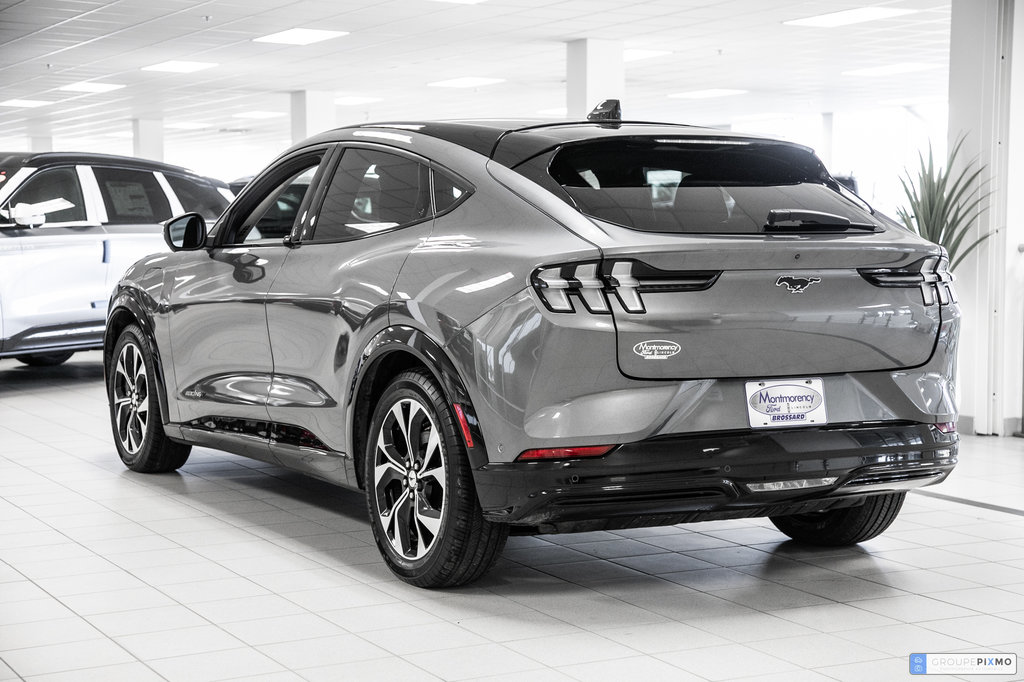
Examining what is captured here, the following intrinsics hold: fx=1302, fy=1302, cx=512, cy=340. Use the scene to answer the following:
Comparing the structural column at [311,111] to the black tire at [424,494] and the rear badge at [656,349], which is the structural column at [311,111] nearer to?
the black tire at [424,494]

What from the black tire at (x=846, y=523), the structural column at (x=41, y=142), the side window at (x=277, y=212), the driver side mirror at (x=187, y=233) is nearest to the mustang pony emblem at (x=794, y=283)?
the black tire at (x=846, y=523)

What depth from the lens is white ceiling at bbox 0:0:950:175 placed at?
53.4ft

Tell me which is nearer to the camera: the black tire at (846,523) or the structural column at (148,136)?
the black tire at (846,523)

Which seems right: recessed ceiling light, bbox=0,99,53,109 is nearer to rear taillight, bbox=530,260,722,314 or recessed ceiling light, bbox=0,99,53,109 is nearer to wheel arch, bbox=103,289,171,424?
wheel arch, bbox=103,289,171,424

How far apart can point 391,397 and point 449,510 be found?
0.48 metres

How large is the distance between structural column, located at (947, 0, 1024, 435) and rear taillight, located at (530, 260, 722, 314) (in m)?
5.16

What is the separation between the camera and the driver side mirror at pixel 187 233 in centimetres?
569

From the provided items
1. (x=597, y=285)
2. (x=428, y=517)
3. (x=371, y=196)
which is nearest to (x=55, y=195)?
(x=371, y=196)

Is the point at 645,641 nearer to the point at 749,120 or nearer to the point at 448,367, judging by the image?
the point at 448,367

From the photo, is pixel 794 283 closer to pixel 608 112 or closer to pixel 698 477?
pixel 698 477

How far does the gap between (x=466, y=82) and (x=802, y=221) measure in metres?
21.3

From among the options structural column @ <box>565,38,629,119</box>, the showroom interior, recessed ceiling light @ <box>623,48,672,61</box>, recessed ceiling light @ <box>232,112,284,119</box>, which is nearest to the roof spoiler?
the showroom interior

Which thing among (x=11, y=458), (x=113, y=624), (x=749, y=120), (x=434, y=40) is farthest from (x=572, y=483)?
(x=749, y=120)

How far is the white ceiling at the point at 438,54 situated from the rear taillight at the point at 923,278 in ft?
Result: 39.2
